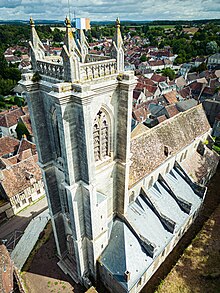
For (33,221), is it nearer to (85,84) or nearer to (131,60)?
(85,84)

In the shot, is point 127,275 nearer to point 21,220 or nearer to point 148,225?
point 148,225

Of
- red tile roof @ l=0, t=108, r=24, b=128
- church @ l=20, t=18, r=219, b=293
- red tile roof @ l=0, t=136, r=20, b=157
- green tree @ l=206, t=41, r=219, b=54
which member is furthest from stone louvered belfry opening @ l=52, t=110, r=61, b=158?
green tree @ l=206, t=41, r=219, b=54

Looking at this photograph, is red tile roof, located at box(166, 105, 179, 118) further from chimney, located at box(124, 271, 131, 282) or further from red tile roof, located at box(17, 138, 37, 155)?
chimney, located at box(124, 271, 131, 282)

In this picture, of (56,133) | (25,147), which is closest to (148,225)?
(56,133)

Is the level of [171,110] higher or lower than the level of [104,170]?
lower

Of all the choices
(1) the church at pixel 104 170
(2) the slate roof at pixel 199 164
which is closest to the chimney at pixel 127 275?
(1) the church at pixel 104 170

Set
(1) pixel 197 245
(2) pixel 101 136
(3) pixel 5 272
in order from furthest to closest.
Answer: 1. (1) pixel 197 245
2. (3) pixel 5 272
3. (2) pixel 101 136

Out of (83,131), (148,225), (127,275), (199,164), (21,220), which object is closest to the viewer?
(83,131)
